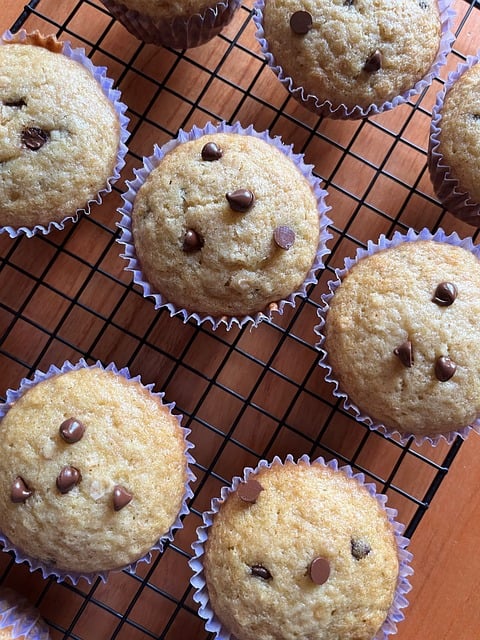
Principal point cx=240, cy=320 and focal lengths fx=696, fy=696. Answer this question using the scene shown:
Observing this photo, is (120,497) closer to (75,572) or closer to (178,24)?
(75,572)

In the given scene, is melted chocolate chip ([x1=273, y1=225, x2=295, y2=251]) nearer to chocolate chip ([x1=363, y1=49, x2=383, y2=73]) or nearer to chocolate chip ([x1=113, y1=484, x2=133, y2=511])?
chocolate chip ([x1=363, y1=49, x2=383, y2=73])

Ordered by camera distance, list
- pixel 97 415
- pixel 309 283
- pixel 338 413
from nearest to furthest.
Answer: pixel 97 415 < pixel 309 283 < pixel 338 413

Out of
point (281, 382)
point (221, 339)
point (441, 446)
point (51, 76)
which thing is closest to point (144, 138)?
point (51, 76)

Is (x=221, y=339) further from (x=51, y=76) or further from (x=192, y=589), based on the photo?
(x=51, y=76)

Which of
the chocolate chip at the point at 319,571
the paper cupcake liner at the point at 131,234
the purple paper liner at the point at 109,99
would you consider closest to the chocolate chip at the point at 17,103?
the purple paper liner at the point at 109,99

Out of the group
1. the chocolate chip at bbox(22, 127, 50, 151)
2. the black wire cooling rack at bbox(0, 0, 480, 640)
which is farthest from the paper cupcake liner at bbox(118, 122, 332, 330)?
the chocolate chip at bbox(22, 127, 50, 151)
